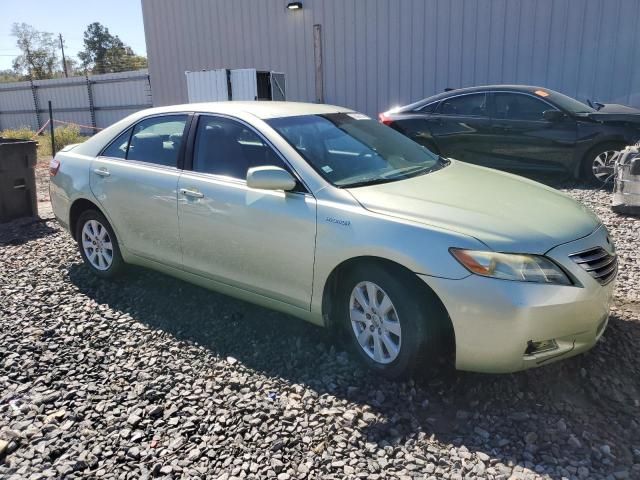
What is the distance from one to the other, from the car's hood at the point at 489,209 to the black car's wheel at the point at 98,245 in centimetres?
245

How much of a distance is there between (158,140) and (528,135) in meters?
5.87

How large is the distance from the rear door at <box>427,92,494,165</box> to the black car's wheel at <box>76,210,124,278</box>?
5.81m

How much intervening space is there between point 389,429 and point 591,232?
1559 millimetres

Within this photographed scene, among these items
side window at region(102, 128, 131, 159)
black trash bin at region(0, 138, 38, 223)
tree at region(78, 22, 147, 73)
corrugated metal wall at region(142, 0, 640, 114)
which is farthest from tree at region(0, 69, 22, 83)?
side window at region(102, 128, 131, 159)

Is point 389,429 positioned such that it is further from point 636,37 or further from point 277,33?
point 277,33

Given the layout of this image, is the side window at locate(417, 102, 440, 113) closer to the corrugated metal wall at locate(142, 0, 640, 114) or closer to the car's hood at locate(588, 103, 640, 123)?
the car's hood at locate(588, 103, 640, 123)

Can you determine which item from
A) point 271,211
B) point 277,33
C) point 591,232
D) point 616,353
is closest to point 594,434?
point 616,353

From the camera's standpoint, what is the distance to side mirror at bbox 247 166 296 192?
10.9ft

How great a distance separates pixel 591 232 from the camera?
10.2 feet

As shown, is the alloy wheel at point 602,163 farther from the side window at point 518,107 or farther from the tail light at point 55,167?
the tail light at point 55,167

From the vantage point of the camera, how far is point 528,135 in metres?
8.25

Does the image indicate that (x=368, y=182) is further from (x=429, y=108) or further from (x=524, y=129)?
(x=429, y=108)

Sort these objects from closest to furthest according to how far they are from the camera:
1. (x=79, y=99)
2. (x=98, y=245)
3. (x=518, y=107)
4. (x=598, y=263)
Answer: (x=598, y=263), (x=98, y=245), (x=518, y=107), (x=79, y=99)

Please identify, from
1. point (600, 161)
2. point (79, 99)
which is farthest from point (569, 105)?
point (79, 99)
